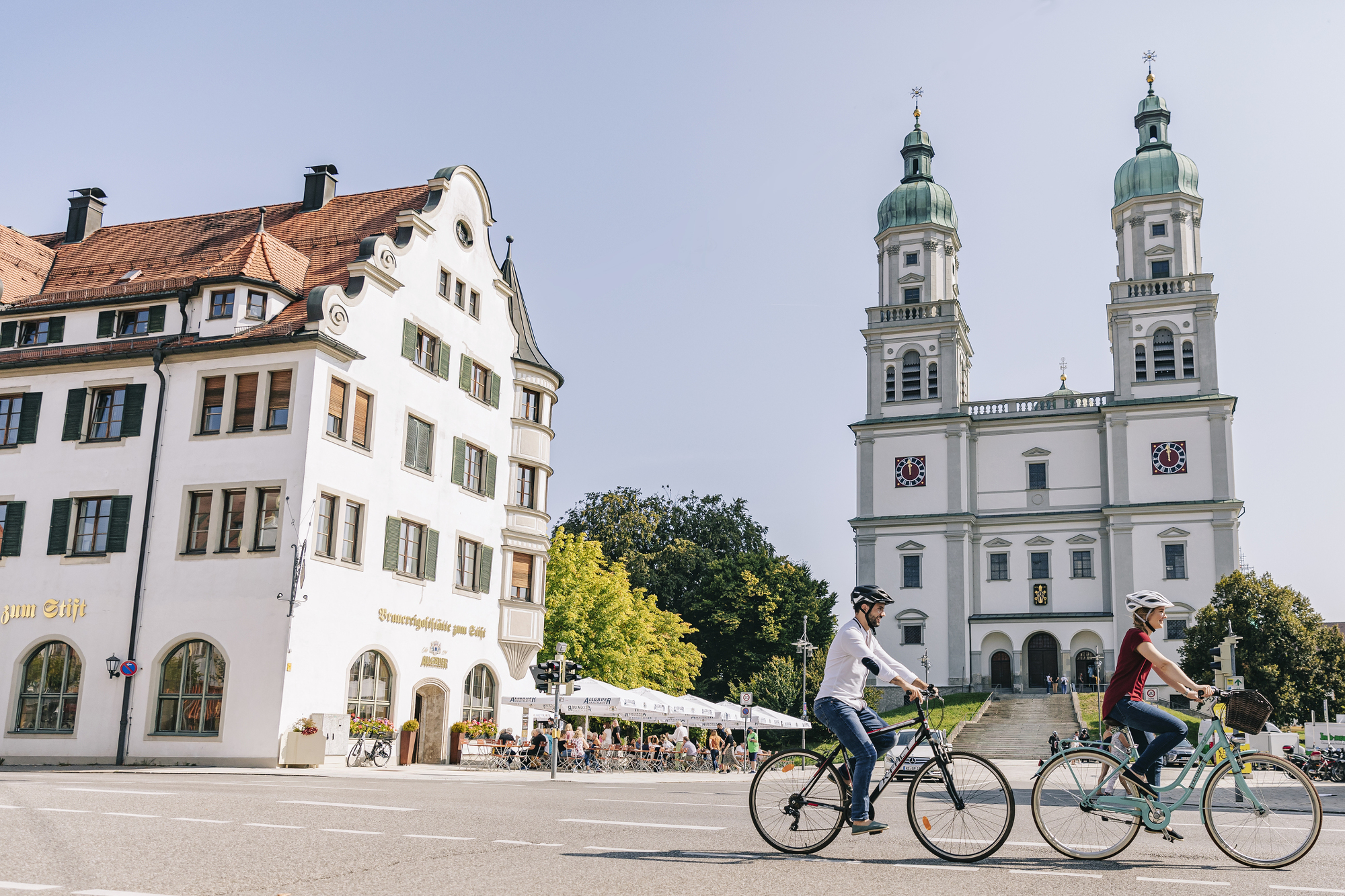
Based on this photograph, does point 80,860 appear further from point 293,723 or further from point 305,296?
point 305,296

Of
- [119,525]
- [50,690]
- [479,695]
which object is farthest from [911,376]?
[50,690]

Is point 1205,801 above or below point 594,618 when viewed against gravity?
below

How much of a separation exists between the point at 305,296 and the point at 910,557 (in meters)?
44.7

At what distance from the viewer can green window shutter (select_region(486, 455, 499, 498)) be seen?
1423 inches

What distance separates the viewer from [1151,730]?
8.27 metres

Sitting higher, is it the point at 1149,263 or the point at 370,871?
the point at 1149,263

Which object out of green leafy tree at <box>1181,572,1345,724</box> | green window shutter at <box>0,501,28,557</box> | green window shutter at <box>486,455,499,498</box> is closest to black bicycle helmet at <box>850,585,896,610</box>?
green window shutter at <box>0,501,28,557</box>

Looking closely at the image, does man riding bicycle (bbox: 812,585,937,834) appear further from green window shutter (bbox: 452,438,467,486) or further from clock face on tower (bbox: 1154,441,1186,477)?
clock face on tower (bbox: 1154,441,1186,477)

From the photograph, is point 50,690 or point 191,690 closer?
point 191,690

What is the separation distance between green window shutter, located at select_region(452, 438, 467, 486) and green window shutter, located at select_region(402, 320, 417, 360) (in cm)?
304

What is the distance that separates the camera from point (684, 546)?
7512cm

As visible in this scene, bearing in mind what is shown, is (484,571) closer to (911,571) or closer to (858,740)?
(858,740)

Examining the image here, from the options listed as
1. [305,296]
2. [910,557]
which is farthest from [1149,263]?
[305,296]

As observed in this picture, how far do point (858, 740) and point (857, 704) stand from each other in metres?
0.29
